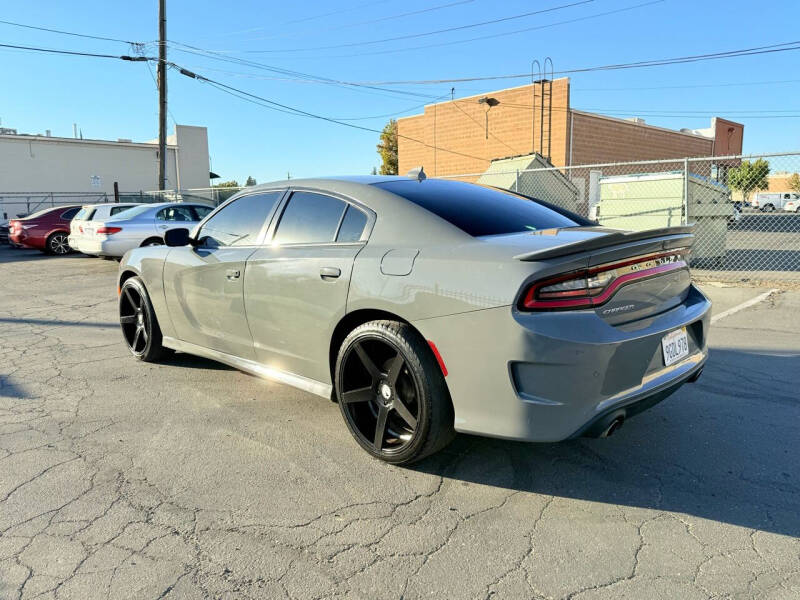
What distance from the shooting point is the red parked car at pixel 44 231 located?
1683 centimetres

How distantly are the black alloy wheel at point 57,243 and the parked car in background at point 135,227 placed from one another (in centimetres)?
482

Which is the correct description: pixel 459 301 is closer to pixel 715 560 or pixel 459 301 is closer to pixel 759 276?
pixel 715 560

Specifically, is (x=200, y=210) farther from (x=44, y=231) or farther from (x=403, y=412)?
(x=403, y=412)

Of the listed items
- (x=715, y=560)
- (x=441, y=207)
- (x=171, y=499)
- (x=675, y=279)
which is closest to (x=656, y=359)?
(x=675, y=279)

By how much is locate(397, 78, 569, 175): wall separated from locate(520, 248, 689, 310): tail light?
91.8 feet

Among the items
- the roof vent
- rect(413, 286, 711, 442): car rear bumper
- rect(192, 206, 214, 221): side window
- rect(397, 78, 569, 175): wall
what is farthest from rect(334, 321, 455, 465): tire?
rect(397, 78, 569, 175): wall

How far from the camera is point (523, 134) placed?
99.6 ft

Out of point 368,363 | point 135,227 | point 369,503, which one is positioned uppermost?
point 135,227

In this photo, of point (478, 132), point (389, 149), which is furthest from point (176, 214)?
point (389, 149)

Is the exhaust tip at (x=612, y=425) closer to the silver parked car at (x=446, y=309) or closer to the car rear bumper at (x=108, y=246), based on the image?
the silver parked car at (x=446, y=309)

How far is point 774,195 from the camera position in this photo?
45.2m

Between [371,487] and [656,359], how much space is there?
61.0 inches

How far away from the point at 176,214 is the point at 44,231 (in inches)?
256

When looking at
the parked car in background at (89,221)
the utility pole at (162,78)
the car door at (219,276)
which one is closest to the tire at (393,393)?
the car door at (219,276)
